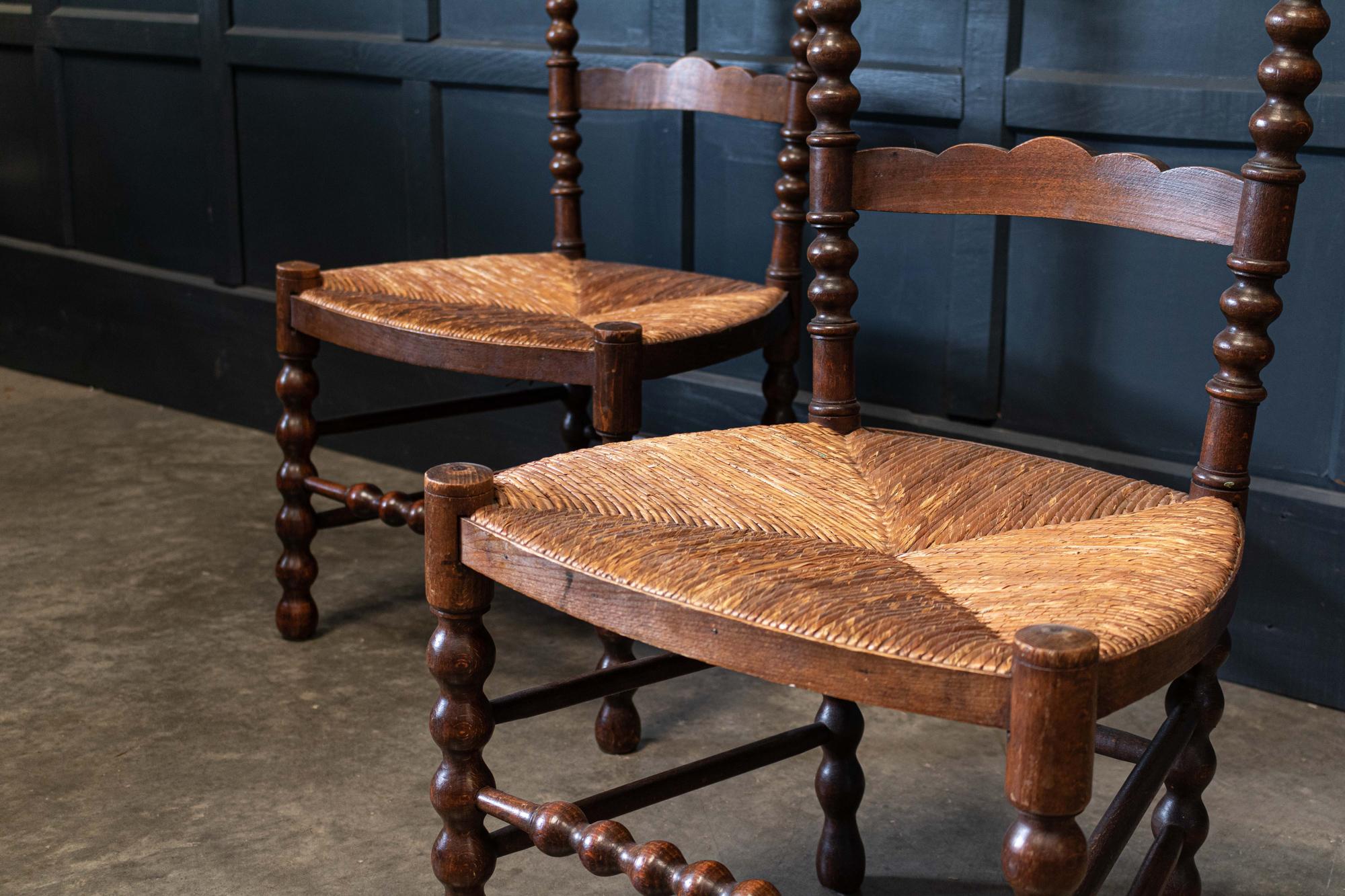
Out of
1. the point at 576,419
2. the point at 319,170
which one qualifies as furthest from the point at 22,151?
the point at 576,419

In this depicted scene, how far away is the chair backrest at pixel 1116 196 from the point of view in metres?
1.06

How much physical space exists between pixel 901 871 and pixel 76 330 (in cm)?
268

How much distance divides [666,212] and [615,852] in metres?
1.46

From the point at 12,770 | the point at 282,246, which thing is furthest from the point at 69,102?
the point at 12,770

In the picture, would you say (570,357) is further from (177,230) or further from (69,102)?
(69,102)

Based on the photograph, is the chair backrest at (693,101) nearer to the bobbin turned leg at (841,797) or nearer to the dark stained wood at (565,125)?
the dark stained wood at (565,125)

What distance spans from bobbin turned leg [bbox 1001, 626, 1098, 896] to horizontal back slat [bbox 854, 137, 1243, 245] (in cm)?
47

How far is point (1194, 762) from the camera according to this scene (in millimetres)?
1145

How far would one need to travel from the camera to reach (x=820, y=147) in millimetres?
1282

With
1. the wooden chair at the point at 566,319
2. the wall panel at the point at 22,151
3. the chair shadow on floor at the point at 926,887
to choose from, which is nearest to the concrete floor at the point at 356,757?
the chair shadow on floor at the point at 926,887

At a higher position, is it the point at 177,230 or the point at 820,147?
the point at 820,147

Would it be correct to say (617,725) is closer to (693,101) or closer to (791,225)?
(791,225)

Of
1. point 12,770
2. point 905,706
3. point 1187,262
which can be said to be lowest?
point 12,770

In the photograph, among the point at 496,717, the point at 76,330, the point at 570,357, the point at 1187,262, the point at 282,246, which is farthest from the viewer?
the point at 76,330
